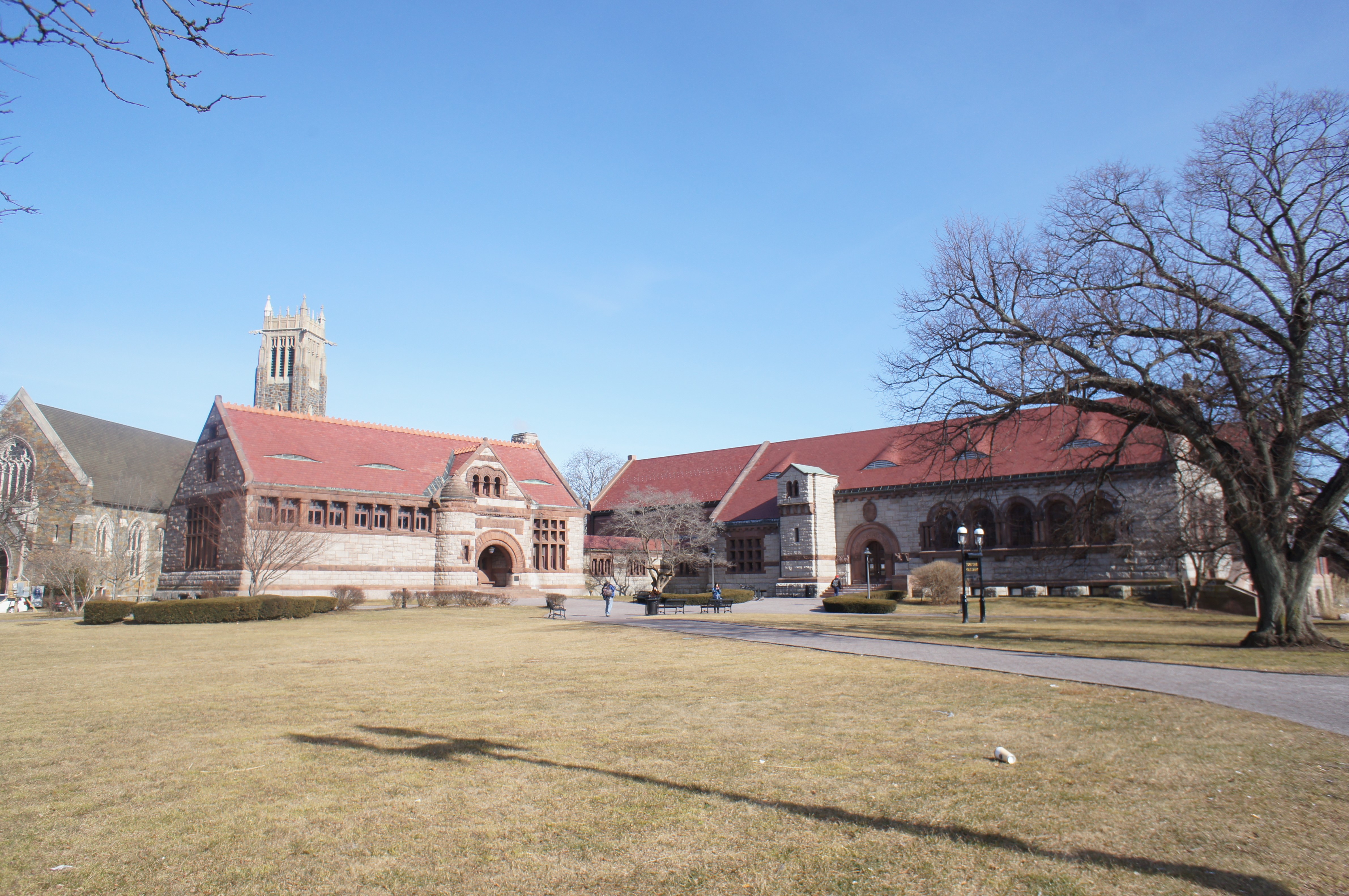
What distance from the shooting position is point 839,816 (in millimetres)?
6109

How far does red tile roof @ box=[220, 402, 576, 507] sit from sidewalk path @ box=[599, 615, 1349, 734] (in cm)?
2987

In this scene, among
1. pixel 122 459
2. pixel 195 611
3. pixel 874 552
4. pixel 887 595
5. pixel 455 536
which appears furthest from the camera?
pixel 122 459

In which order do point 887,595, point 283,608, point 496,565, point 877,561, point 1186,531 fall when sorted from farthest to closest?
point 496,565, point 877,561, point 887,595, point 1186,531, point 283,608

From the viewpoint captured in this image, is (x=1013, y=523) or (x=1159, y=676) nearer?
(x=1159, y=676)

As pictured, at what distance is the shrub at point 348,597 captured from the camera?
35.7 m

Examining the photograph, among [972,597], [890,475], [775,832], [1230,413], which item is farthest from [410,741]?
[890,475]

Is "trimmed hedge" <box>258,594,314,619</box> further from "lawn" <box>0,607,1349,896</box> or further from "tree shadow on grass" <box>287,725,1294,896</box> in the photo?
"tree shadow on grass" <box>287,725,1294,896</box>

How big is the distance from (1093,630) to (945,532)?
2316cm

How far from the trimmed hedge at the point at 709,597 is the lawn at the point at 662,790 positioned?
71.1ft

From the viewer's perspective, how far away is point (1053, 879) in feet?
16.3

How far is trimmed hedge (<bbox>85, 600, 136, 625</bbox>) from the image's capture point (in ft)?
94.7

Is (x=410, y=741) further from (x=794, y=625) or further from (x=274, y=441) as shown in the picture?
(x=274, y=441)

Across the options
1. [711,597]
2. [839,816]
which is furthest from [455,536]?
[839,816]

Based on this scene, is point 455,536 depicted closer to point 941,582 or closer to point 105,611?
point 105,611
